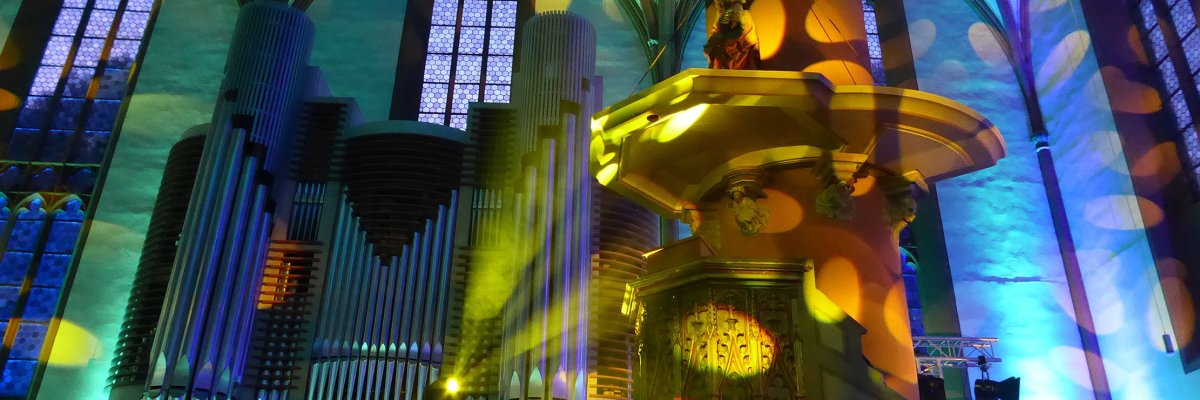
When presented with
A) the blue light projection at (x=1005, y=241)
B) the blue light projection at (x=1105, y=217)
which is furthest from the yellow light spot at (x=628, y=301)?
the blue light projection at (x=1005, y=241)

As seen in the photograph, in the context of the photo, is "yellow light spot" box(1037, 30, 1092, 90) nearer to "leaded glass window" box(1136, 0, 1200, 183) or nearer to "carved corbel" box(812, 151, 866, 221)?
"leaded glass window" box(1136, 0, 1200, 183)

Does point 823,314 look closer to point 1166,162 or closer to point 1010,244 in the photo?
point 1166,162

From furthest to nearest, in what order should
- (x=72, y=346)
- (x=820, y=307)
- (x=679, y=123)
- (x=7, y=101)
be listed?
1. (x=7, y=101)
2. (x=72, y=346)
3. (x=679, y=123)
4. (x=820, y=307)

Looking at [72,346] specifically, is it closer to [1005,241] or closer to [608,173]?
[608,173]

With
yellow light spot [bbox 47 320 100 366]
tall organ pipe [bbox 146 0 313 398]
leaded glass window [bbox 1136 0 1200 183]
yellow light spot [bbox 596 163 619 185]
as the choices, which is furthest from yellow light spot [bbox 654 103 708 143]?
yellow light spot [bbox 47 320 100 366]

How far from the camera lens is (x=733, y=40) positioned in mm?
3605

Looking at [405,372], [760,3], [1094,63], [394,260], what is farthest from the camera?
[1094,63]

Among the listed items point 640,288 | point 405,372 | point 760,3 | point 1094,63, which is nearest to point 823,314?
point 640,288

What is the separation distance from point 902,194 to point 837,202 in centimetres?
46

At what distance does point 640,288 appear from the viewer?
3.37 metres

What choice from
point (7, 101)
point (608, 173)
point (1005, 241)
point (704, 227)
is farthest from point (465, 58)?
point (704, 227)

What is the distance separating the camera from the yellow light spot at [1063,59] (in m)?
10.0

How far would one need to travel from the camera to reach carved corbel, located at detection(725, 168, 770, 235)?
347 centimetres

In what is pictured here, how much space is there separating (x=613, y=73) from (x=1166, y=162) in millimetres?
6247
